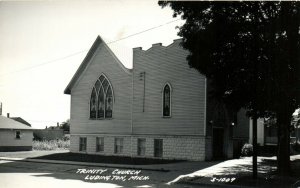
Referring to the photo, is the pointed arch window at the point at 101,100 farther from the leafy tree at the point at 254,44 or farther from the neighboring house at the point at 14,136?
the leafy tree at the point at 254,44

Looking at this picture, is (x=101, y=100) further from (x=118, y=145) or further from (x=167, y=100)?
(x=167, y=100)

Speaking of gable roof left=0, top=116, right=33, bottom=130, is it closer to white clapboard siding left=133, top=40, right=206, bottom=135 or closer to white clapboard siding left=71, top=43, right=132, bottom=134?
white clapboard siding left=71, top=43, right=132, bottom=134

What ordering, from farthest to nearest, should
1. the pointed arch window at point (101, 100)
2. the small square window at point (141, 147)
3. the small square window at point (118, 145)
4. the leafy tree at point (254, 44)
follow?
the pointed arch window at point (101, 100) → the small square window at point (118, 145) → the small square window at point (141, 147) → the leafy tree at point (254, 44)

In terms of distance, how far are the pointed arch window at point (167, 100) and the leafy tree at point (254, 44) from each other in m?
11.3

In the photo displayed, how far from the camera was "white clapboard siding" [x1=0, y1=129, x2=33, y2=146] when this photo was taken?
143 ft

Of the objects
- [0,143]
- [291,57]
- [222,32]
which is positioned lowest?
[0,143]

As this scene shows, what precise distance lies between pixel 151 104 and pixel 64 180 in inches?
572

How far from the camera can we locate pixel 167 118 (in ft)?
95.5

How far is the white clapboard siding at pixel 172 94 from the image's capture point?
2753 cm

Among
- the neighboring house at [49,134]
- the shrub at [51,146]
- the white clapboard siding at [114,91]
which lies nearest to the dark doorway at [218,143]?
the white clapboard siding at [114,91]

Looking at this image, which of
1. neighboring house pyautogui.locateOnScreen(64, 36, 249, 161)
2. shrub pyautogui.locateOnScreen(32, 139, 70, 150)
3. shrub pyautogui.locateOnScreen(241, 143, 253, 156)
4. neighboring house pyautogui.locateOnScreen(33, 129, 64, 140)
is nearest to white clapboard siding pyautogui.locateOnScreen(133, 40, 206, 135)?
neighboring house pyautogui.locateOnScreen(64, 36, 249, 161)

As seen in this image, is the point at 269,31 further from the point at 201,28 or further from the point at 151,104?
the point at 151,104

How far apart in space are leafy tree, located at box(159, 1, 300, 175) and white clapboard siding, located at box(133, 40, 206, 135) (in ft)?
31.2

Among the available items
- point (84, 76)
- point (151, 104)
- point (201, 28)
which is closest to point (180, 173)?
point (201, 28)
